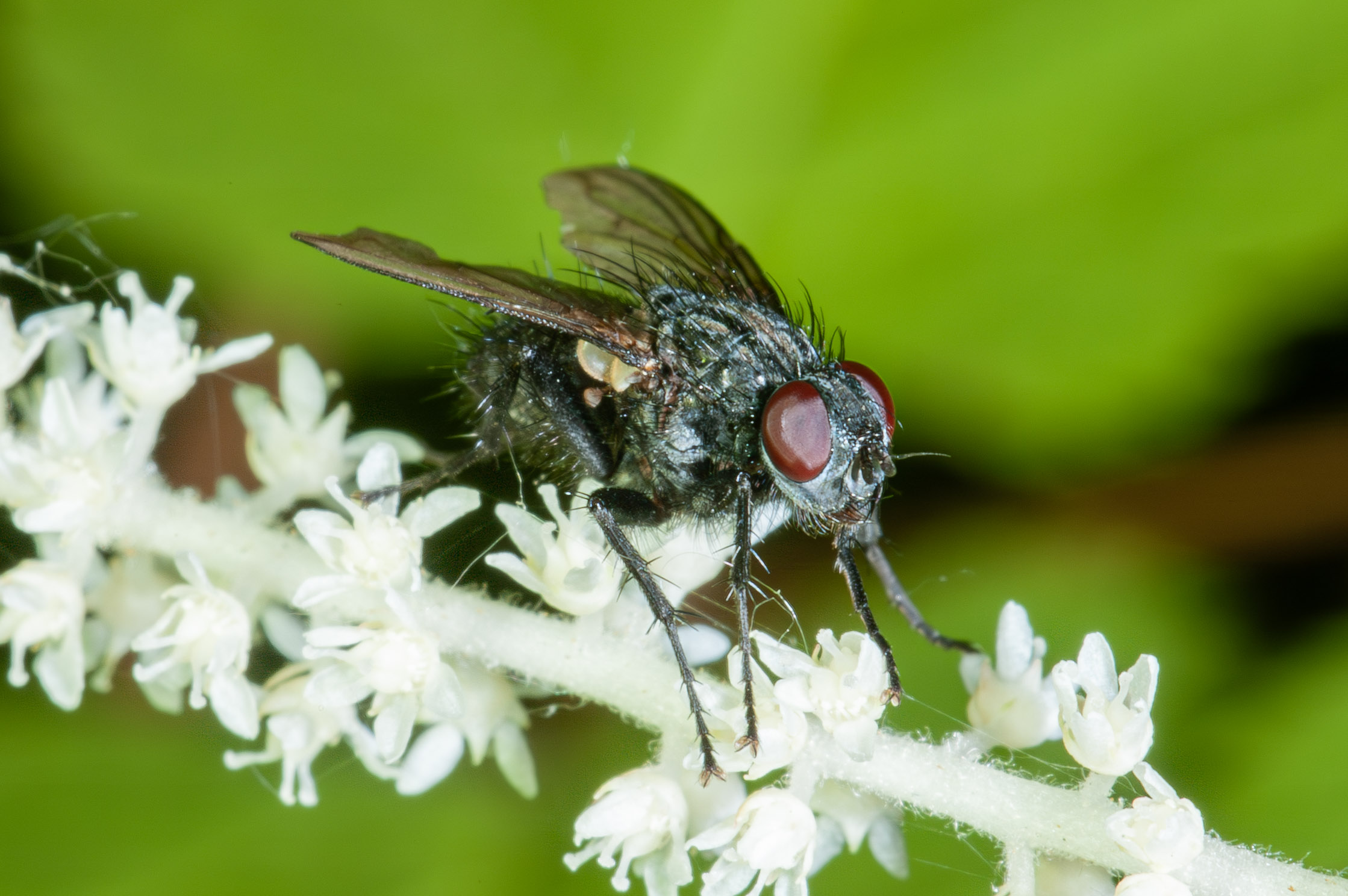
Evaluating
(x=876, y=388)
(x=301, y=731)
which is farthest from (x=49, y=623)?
(x=876, y=388)

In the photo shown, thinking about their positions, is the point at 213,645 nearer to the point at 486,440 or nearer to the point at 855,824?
the point at 486,440

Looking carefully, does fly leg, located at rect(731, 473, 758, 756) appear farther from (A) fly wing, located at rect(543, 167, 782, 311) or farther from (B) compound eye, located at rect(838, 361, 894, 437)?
(A) fly wing, located at rect(543, 167, 782, 311)

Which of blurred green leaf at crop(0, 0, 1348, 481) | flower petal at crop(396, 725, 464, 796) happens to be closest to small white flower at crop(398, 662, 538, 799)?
flower petal at crop(396, 725, 464, 796)

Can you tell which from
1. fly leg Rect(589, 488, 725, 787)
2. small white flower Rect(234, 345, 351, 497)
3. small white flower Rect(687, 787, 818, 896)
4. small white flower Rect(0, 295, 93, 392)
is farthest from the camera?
small white flower Rect(234, 345, 351, 497)

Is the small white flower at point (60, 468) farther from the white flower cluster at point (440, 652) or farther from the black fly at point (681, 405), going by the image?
the black fly at point (681, 405)

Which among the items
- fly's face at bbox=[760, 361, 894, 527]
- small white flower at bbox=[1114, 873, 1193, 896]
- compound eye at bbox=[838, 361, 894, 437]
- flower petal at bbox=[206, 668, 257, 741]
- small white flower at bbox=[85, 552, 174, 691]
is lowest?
small white flower at bbox=[85, 552, 174, 691]
